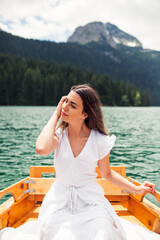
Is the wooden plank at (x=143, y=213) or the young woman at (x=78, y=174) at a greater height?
the young woman at (x=78, y=174)

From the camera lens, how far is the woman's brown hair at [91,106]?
285 centimetres

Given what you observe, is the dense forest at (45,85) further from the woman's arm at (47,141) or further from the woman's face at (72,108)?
the woman's arm at (47,141)

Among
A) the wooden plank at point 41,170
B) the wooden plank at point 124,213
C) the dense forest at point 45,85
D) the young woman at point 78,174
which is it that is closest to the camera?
the young woman at point 78,174

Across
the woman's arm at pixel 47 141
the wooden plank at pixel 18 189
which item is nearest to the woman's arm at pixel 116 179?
the woman's arm at pixel 47 141

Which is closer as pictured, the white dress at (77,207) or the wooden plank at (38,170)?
the white dress at (77,207)

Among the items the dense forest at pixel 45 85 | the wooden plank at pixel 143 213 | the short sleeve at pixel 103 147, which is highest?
the dense forest at pixel 45 85

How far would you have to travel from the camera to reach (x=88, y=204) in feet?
8.79

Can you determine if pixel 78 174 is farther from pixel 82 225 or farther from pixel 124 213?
pixel 124 213

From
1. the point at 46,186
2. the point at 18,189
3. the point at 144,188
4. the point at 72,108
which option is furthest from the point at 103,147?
the point at 18,189

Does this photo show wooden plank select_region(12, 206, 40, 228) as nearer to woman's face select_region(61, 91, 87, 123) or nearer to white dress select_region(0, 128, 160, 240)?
white dress select_region(0, 128, 160, 240)

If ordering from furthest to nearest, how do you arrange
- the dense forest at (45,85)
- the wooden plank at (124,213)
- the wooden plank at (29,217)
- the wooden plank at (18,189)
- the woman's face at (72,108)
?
1. the dense forest at (45,85)
2. the wooden plank at (124,213)
3. the wooden plank at (29,217)
4. the wooden plank at (18,189)
5. the woman's face at (72,108)

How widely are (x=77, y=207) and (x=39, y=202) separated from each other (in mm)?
2098

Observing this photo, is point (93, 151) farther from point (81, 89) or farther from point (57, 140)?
point (81, 89)

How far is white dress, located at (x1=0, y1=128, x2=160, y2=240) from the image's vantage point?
7.59 ft
